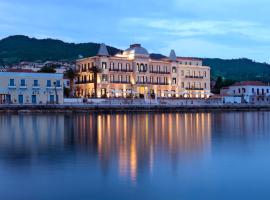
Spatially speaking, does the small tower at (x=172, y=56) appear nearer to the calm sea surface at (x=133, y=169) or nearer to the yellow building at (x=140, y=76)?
the yellow building at (x=140, y=76)

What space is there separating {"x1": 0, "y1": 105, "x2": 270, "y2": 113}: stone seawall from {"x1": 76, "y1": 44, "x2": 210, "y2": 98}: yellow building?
949 cm

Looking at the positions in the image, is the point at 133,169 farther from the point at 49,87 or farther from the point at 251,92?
the point at 251,92

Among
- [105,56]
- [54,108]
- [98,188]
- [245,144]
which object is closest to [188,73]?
[105,56]

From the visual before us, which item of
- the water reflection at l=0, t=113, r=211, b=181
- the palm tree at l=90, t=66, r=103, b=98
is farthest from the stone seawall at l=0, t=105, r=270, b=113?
the water reflection at l=0, t=113, r=211, b=181

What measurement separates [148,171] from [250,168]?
362cm

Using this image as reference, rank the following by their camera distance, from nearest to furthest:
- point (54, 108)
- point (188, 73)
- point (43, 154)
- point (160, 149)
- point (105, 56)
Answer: point (43, 154) → point (160, 149) → point (54, 108) → point (105, 56) → point (188, 73)

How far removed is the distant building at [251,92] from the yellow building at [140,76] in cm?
956

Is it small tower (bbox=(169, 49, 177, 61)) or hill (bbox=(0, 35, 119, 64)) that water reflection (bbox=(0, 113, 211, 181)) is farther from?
hill (bbox=(0, 35, 119, 64))

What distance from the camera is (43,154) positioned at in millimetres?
17750

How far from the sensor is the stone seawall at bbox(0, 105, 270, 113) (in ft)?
183

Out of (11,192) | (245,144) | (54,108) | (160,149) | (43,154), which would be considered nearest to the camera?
(11,192)

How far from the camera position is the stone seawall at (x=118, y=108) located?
55.8m

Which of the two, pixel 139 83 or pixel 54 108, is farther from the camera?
pixel 139 83

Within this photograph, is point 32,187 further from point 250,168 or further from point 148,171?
point 250,168
